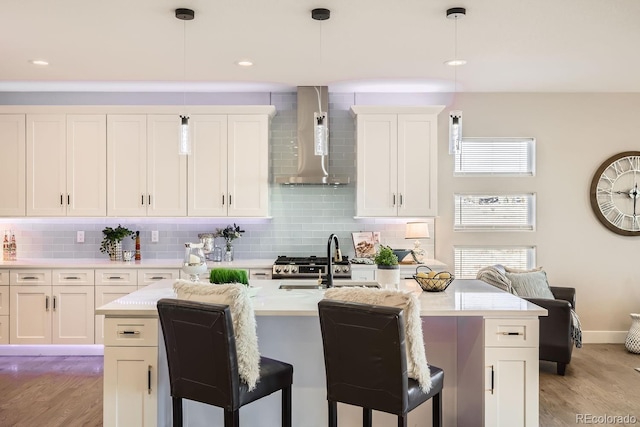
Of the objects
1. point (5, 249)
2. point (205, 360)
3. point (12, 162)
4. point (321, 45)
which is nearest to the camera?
point (205, 360)

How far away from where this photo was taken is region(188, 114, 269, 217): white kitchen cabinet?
5527 millimetres

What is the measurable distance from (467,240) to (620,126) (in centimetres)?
210

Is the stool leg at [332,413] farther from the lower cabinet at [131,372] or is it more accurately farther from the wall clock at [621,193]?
the wall clock at [621,193]

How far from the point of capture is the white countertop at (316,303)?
9.09ft

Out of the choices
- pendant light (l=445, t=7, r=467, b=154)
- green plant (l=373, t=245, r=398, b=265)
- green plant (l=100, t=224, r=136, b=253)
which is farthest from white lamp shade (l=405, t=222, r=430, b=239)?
green plant (l=100, t=224, r=136, b=253)

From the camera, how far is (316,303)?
9.62ft

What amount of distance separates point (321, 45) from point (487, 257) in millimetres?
3125

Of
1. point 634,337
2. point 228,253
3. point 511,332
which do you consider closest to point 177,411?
point 511,332

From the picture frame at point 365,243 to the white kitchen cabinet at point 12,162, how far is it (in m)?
3.49

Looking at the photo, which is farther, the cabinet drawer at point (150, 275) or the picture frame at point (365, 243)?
the picture frame at point (365, 243)

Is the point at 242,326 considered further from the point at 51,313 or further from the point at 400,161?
the point at 51,313

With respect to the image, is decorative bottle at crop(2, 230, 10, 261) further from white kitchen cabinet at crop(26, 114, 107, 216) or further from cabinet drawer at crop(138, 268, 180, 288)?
cabinet drawer at crop(138, 268, 180, 288)

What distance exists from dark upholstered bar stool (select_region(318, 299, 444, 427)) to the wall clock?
4.43m

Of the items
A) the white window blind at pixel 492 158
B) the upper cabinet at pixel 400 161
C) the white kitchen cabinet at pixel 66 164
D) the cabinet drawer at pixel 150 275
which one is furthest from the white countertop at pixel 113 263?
the white window blind at pixel 492 158
